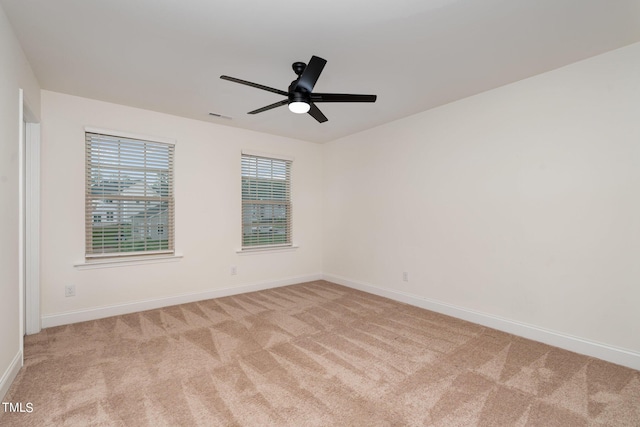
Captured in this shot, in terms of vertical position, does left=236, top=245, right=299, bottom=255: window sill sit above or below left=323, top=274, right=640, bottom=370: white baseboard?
above

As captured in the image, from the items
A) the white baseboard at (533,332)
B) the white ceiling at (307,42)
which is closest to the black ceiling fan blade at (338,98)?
the white ceiling at (307,42)

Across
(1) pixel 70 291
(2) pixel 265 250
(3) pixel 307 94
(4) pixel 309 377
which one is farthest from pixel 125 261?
(3) pixel 307 94

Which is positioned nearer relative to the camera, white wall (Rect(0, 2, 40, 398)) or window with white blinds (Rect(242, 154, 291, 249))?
white wall (Rect(0, 2, 40, 398))

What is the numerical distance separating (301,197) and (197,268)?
213 centimetres

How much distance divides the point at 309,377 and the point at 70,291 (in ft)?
9.87

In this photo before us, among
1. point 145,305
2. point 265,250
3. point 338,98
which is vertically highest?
point 338,98

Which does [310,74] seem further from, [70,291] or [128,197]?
[70,291]

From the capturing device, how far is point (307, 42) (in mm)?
2330

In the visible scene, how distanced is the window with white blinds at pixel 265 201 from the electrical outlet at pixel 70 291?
2132mm

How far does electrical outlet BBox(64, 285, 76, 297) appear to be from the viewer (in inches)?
131

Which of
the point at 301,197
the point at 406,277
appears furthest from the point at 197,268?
the point at 406,277

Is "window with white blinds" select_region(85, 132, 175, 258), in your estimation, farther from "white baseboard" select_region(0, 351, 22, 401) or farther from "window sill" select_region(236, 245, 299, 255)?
"white baseboard" select_region(0, 351, 22, 401)

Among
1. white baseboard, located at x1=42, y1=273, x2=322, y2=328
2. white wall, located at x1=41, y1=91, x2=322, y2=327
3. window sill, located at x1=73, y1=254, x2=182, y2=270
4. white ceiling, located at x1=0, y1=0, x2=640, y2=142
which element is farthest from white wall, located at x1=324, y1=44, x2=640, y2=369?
window sill, located at x1=73, y1=254, x2=182, y2=270

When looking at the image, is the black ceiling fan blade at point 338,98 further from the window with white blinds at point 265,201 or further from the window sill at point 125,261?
the window sill at point 125,261
